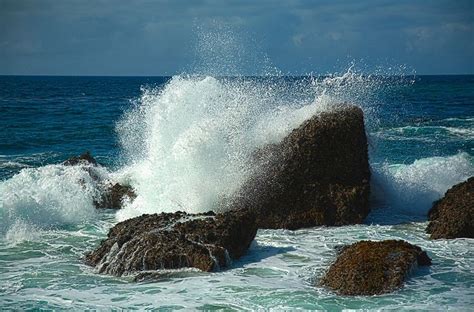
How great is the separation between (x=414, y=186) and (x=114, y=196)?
6.16 meters

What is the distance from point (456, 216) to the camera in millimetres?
10531

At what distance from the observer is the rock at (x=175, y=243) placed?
897cm

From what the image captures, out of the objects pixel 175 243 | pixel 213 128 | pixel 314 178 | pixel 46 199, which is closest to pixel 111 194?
pixel 46 199

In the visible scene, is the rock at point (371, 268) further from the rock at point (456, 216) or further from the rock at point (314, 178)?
the rock at point (314, 178)

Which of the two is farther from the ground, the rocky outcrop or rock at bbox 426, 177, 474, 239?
the rocky outcrop

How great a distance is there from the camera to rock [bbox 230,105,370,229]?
11.4 metres

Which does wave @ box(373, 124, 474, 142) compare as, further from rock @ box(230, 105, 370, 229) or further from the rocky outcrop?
the rocky outcrop

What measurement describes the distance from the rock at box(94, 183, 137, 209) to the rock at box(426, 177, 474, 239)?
6023 mm

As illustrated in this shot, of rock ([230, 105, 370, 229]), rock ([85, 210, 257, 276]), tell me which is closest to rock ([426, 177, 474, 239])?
rock ([230, 105, 370, 229])

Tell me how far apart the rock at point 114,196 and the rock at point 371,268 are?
607 cm

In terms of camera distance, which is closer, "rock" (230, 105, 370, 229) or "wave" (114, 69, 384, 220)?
"rock" (230, 105, 370, 229)

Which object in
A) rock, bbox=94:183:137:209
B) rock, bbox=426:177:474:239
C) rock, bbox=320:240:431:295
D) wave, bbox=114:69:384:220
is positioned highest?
wave, bbox=114:69:384:220

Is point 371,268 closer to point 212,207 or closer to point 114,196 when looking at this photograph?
point 212,207

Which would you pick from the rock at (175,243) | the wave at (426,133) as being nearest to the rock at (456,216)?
the rock at (175,243)
